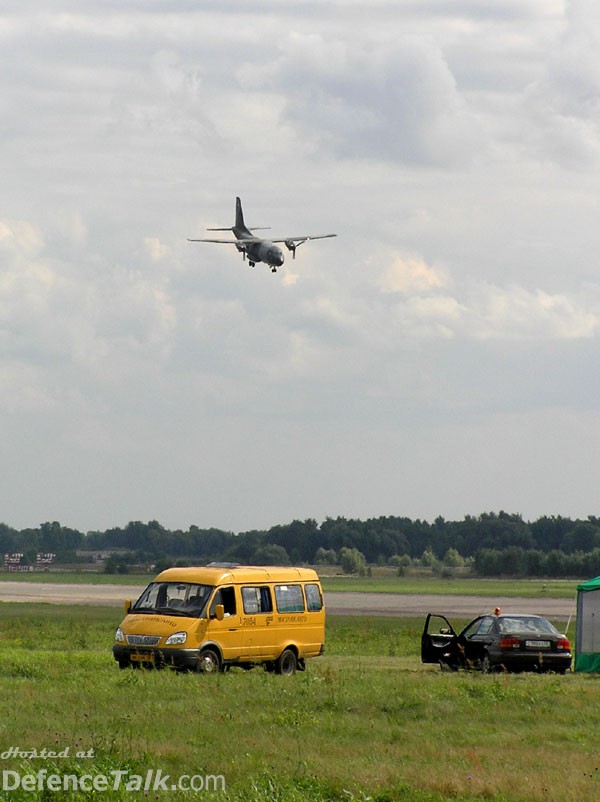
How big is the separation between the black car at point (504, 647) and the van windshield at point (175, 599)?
454 cm

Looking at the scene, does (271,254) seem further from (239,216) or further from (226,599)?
(226,599)

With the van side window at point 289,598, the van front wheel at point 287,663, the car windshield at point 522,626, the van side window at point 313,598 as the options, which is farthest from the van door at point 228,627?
the car windshield at point 522,626

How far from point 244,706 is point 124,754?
4.45 meters

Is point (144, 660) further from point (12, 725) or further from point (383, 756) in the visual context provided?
point (383, 756)

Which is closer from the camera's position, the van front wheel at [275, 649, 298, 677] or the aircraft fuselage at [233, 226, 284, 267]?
the van front wheel at [275, 649, 298, 677]

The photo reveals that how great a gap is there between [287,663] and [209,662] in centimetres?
245

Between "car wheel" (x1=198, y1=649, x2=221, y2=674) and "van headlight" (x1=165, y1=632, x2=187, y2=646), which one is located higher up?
"van headlight" (x1=165, y1=632, x2=187, y2=646)

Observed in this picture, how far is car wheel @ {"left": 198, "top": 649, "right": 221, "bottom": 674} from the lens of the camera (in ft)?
76.0

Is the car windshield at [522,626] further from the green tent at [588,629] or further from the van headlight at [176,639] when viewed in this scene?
the van headlight at [176,639]

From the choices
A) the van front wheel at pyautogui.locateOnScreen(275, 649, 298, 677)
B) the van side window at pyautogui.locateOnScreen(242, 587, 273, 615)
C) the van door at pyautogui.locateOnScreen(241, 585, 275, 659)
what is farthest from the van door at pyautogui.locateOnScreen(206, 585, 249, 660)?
the van front wheel at pyautogui.locateOnScreen(275, 649, 298, 677)

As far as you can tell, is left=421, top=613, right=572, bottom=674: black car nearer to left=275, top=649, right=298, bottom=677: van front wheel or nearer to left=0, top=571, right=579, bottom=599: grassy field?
left=275, top=649, right=298, bottom=677: van front wheel

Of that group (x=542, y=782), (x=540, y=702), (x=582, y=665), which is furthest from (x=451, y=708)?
(x=582, y=665)

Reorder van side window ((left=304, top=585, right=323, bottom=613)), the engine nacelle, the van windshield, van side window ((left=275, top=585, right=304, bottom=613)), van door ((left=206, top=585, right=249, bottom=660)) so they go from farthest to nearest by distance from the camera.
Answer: the engine nacelle → van side window ((left=304, top=585, right=323, bottom=613)) → van side window ((left=275, top=585, right=304, bottom=613)) → the van windshield → van door ((left=206, top=585, right=249, bottom=660))

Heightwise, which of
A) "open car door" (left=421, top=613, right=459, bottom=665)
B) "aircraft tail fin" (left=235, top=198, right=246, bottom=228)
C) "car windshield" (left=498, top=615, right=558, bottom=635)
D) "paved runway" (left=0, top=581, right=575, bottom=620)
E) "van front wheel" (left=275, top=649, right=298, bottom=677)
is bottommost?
"paved runway" (left=0, top=581, right=575, bottom=620)
